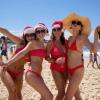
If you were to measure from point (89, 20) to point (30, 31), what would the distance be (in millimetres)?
1170

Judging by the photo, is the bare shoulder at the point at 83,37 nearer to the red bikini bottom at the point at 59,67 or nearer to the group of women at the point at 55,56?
the group of women at the point at 55,56

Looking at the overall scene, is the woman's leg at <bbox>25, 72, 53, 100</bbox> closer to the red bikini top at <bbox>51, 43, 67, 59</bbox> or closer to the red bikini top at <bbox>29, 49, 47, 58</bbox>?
the red bikini top at <bbox>29, 49, 47, 58</bbox>

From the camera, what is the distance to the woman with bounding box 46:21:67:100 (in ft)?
18.8

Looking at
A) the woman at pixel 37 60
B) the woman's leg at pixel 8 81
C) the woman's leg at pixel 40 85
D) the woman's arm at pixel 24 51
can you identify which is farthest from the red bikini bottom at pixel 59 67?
the woman's leg at pixel 8 81

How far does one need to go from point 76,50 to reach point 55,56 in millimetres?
414

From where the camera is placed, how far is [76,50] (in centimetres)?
568

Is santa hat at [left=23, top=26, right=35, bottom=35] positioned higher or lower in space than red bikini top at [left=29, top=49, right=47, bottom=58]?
higher

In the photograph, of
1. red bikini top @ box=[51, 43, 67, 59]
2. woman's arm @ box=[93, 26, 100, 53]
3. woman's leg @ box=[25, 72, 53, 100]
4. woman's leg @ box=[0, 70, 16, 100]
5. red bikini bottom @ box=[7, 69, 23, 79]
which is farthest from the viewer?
red bikini bottom @ box=[7, 69, 23, 79]

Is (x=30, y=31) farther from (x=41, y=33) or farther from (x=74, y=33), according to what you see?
(x=74, y=33)

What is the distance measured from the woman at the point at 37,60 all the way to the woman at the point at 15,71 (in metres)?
0.24

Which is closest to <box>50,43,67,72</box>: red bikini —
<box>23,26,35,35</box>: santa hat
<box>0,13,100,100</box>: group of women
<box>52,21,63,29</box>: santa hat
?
<box>0,13,100,100</box>: group of women

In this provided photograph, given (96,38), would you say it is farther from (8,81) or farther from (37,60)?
(8,81)

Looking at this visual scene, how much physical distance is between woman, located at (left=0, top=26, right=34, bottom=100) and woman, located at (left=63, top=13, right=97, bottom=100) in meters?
0.80

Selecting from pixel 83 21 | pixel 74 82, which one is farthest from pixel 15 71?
pixel 83 21
